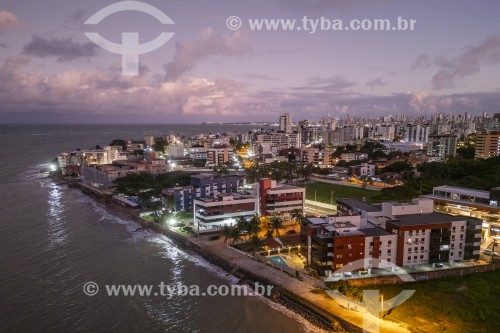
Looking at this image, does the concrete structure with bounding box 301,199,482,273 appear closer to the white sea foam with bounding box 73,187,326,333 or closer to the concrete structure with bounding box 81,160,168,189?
the white sea foam with bounding box 73,187,326,333

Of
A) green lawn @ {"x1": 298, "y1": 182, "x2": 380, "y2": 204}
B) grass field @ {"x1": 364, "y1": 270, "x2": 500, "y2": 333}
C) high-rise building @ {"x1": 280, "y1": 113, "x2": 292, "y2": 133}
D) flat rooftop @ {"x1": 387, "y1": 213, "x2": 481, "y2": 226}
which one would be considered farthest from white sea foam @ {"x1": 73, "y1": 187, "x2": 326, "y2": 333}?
high-rise building @ {"x1": 280, "y1": 113, "x2": 292, "y2": 133}

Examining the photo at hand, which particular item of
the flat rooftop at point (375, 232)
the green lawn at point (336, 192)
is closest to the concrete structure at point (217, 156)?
the green lawn at point (336, 192)

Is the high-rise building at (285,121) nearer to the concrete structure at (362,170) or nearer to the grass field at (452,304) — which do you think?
the concrete structure at (362,170)

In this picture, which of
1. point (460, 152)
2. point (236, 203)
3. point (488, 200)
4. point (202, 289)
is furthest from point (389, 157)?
point (202, 289)

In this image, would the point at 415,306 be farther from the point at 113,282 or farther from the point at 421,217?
the point at 113,282

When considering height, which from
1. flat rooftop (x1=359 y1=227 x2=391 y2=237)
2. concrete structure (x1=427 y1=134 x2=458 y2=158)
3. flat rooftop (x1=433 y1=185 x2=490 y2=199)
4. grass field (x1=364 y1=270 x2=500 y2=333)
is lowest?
grass field (x1=364 y1=270 x2=500 y2=333)
